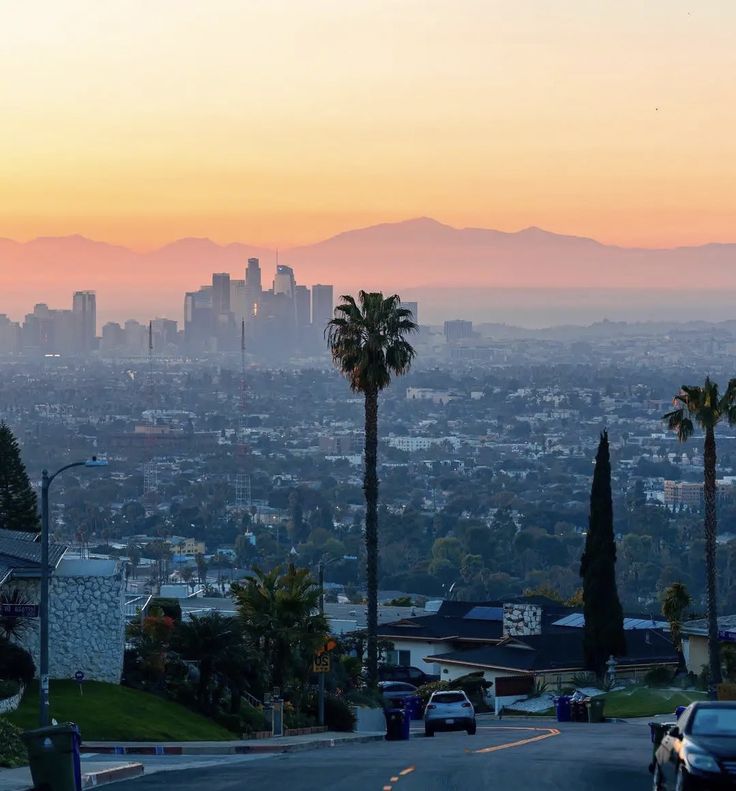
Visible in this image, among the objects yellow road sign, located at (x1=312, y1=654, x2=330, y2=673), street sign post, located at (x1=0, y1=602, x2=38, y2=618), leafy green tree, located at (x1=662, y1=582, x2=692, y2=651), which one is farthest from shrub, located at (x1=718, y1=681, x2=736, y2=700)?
street sign post, located at (x1=0, y1=602, x2=38, y2=618)

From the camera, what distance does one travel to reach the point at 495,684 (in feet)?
214

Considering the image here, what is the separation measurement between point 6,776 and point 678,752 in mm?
10910

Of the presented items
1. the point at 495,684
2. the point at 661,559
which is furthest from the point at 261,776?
the point at 661,559

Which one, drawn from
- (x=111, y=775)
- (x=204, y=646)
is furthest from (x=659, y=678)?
(x=111, y=775)

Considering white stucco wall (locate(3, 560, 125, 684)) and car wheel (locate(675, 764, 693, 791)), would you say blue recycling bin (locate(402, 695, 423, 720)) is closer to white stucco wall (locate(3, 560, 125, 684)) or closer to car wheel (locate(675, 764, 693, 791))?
white stucco wall (locate(3, 560, 125, 684))

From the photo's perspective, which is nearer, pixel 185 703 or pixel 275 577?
pixel 185 703

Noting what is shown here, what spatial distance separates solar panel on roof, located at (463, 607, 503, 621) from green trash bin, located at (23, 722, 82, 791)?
201ft

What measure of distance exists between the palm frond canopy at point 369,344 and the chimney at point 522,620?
20.5 m

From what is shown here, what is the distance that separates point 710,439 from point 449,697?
19.1 meters

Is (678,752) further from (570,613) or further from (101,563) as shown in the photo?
(570,613)

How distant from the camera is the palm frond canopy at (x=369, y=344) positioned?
59.0 meters

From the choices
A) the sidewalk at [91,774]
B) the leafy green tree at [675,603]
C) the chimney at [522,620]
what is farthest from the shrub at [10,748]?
the chimney at [522,620]

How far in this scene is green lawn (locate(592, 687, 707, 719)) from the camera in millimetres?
54344

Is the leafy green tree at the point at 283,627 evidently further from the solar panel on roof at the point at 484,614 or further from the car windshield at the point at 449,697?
the solar panel on roof at the point at 484,614
